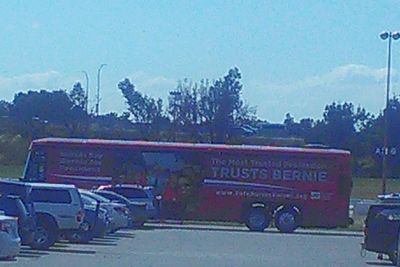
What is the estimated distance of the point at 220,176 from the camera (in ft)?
160

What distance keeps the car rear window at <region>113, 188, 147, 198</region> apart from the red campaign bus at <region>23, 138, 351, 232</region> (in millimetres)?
3410

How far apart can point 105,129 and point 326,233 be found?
4156cm

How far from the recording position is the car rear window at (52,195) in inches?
1203

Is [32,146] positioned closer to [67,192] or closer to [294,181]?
[294,181]

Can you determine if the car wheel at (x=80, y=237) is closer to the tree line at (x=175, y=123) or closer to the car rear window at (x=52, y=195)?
the car rear window at (x=52, y=195)

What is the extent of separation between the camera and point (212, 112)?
8700cm

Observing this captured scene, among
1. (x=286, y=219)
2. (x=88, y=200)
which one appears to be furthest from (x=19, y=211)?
(x=286, y=219)

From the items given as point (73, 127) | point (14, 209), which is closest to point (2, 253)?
point (14, 209)

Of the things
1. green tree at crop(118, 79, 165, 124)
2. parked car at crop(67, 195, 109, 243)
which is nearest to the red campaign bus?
parked car at crop(67, 195, 109, 243)

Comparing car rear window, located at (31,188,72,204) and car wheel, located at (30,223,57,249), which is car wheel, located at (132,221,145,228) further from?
car wheel, located at (30,223,57,249)

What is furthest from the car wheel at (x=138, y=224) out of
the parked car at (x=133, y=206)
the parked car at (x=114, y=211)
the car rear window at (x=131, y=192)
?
the parked car at (x=114, y=211)

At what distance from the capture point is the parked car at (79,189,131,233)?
35875 millimetres

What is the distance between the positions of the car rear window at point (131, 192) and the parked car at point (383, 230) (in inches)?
645

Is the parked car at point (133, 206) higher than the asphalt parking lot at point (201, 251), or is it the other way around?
the parked car at point (133, 206)
